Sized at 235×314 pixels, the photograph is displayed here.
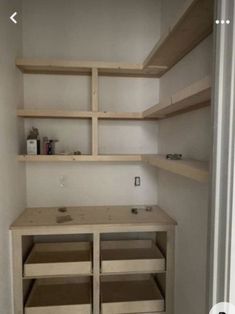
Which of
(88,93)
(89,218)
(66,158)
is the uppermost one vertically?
(88,93)

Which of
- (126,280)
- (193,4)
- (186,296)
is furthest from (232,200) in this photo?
(126,280)

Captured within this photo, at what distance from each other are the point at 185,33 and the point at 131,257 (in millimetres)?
1651

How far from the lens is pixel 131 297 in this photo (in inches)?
78.0

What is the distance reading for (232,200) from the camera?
89 cm

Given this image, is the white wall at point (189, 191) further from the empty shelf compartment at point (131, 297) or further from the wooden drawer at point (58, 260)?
the wooden drawer at point (58, 260)

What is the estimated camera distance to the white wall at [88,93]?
2178 millimetres

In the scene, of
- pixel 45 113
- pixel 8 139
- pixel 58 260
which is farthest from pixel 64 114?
pixel 58 260

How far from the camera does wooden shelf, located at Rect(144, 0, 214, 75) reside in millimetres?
1147

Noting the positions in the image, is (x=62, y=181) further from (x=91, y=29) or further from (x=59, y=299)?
(x=91, y=29)

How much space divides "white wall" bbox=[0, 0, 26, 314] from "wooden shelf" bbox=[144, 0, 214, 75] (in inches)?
39.1

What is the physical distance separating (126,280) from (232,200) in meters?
1.69

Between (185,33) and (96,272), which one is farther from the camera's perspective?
(96,272)

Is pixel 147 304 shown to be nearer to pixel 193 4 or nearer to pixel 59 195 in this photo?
pixel 59 195

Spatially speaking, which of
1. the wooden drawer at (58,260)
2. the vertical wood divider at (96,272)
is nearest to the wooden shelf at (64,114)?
the vertical wood divider at (96,272)
